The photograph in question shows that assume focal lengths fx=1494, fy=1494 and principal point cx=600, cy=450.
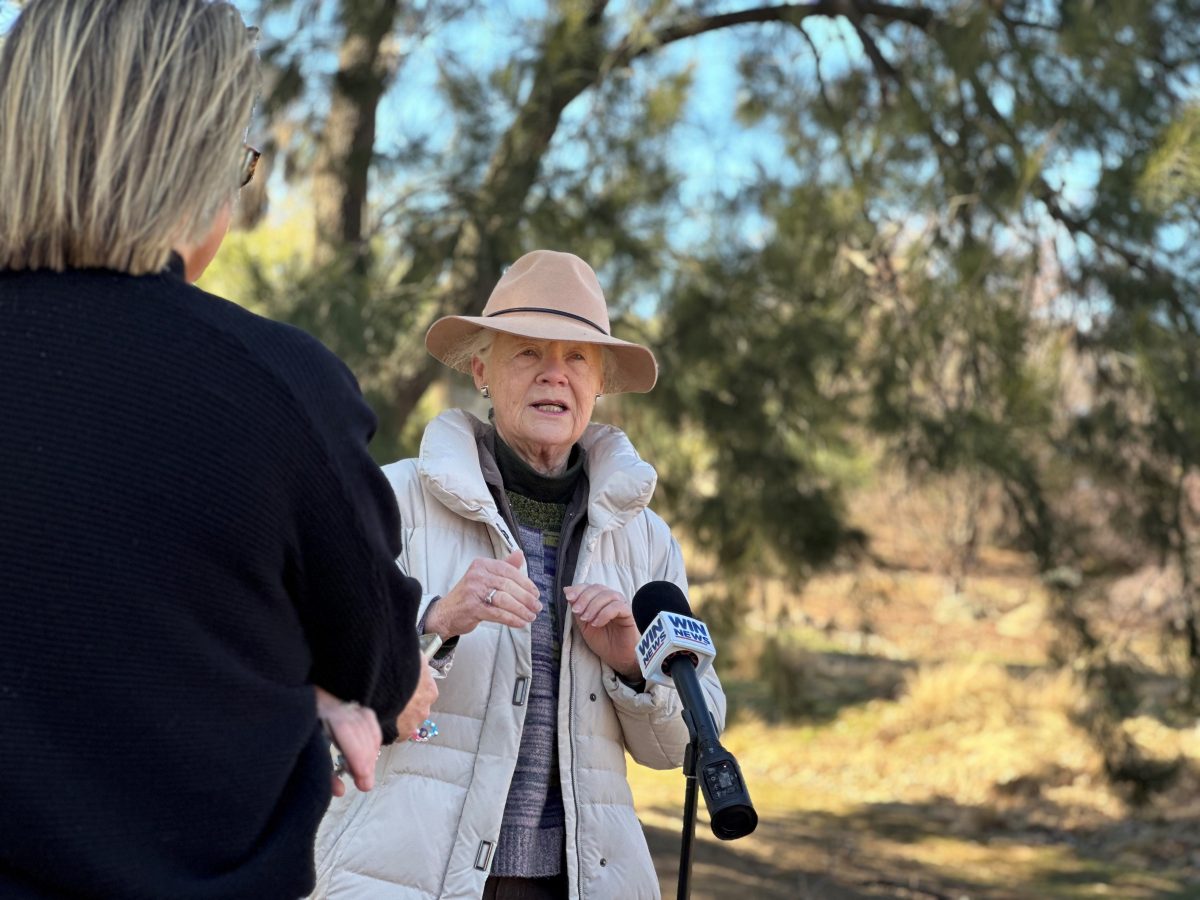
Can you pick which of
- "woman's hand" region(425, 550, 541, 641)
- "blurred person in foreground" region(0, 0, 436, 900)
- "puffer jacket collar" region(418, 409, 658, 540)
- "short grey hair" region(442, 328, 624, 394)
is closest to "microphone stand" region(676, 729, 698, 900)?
"woman's hand" region(425, 550, 541, 641)

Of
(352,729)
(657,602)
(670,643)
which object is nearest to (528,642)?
(657,602)

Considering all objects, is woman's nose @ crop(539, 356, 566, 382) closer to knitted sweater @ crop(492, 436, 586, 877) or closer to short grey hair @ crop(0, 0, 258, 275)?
knitted sweater @ crop(492, 436, 586, 877)

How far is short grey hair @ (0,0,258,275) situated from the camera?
1437 mm

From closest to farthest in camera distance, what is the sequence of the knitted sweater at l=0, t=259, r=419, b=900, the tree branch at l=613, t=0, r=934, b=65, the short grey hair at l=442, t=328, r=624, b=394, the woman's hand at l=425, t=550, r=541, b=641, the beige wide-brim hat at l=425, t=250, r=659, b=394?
the knitted sweater at l=0, t=259, r=419, b=900, the woman's hand at l=425, t=550, r=541, b=641, the beige wide-brim hat at l=425, t=250, r=659, b=394, the short grey hair at l=442, t=328, r=624, b=394, the tree branch at l=613, t=0, r=934, b=65

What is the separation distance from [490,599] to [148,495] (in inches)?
45.6

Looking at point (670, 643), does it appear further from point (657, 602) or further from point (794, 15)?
point (794, 15)

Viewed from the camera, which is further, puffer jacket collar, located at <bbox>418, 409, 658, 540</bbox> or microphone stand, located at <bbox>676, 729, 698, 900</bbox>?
puffer jacket collar, located at <bbox>418, 409, 658, 540</bbox>

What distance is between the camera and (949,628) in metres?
→ 20.6

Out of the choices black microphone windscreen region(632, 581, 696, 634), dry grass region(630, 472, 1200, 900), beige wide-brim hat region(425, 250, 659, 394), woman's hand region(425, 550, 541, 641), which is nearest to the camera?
black microphone windscreen region(632, 581, 696, 634)

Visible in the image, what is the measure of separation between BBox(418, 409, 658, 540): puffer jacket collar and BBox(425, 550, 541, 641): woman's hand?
251 millimetres

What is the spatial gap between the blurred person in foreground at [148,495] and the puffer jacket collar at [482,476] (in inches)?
49.8

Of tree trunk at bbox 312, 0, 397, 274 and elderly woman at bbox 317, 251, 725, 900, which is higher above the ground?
tree trunk at bbox 312, 0, 397, 274

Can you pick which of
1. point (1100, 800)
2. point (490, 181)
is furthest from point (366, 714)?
point (1100, 800)

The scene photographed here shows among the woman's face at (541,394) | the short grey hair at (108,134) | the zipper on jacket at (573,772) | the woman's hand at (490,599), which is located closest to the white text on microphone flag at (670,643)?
the woman's hand at (490,599)
